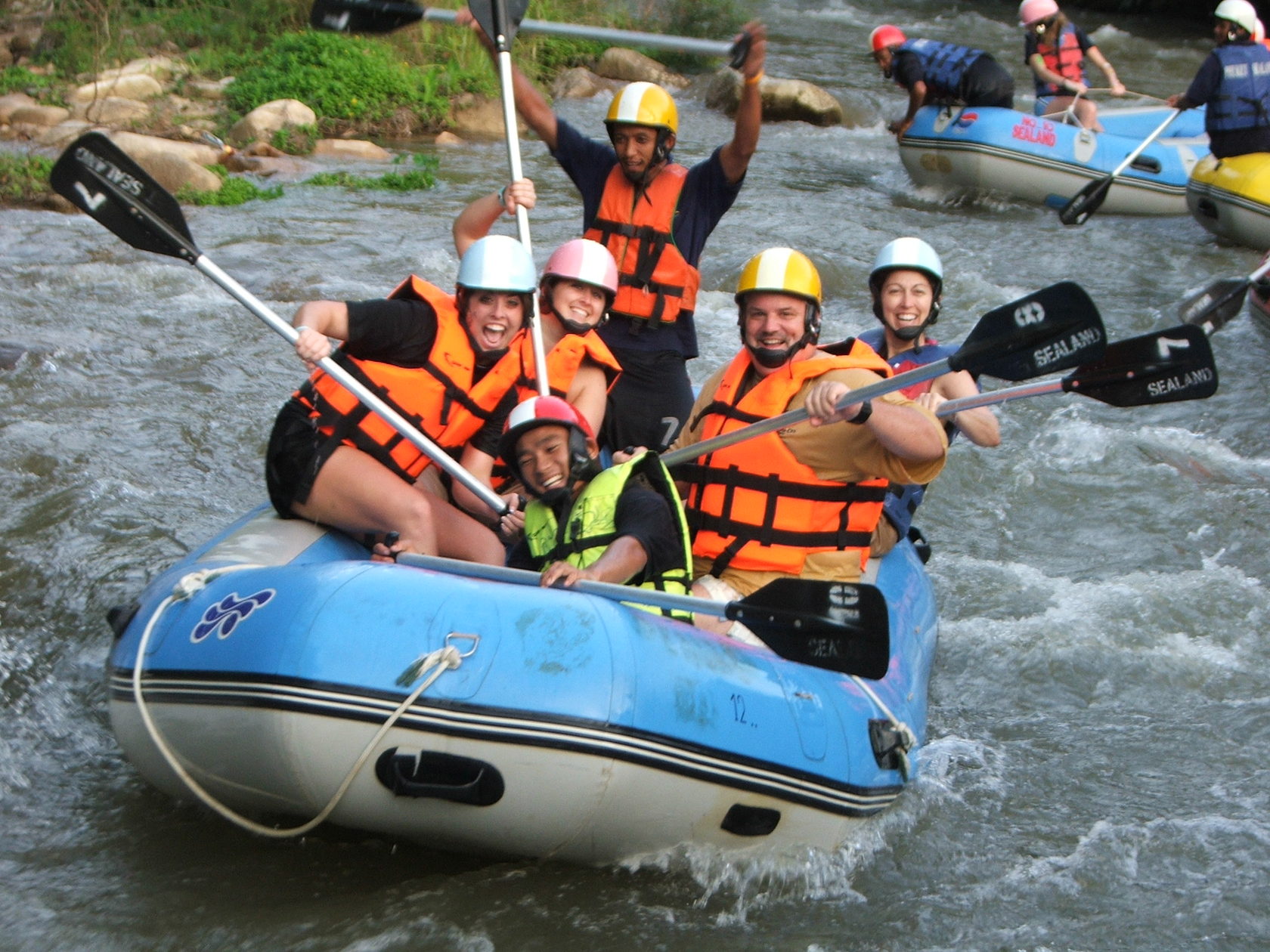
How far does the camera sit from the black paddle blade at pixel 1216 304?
534 cm

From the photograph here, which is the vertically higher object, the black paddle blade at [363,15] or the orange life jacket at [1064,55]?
the orange life jacket at [1064,55]

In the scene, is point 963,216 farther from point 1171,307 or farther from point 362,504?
point 362,504

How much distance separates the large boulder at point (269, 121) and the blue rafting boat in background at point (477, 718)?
7.79 m

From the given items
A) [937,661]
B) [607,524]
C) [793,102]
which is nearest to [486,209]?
[607,524]

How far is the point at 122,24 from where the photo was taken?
39.8 feet

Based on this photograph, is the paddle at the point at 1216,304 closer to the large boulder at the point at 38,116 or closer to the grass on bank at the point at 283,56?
the grass on bank at the point at 283,56

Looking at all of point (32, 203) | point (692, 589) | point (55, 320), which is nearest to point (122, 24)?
point (32, 203)

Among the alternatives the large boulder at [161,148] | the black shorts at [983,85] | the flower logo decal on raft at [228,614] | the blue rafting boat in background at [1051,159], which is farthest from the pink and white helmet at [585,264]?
the black shorts at [983,85]

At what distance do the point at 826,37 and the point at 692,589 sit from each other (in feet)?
47.4

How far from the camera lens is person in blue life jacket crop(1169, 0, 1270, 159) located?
8500 mm

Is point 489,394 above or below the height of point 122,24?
below

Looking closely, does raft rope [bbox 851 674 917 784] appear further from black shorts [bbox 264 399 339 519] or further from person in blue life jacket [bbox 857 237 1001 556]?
black shorts [bbox 264 399 339 519]

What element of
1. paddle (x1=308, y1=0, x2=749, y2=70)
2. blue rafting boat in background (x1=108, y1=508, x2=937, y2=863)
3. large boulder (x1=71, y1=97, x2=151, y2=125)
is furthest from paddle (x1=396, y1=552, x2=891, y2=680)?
large boulder (x1=71, y1=97, x2=151, y2=125)

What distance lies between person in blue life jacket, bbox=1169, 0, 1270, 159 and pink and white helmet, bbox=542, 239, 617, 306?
5.78 metres
